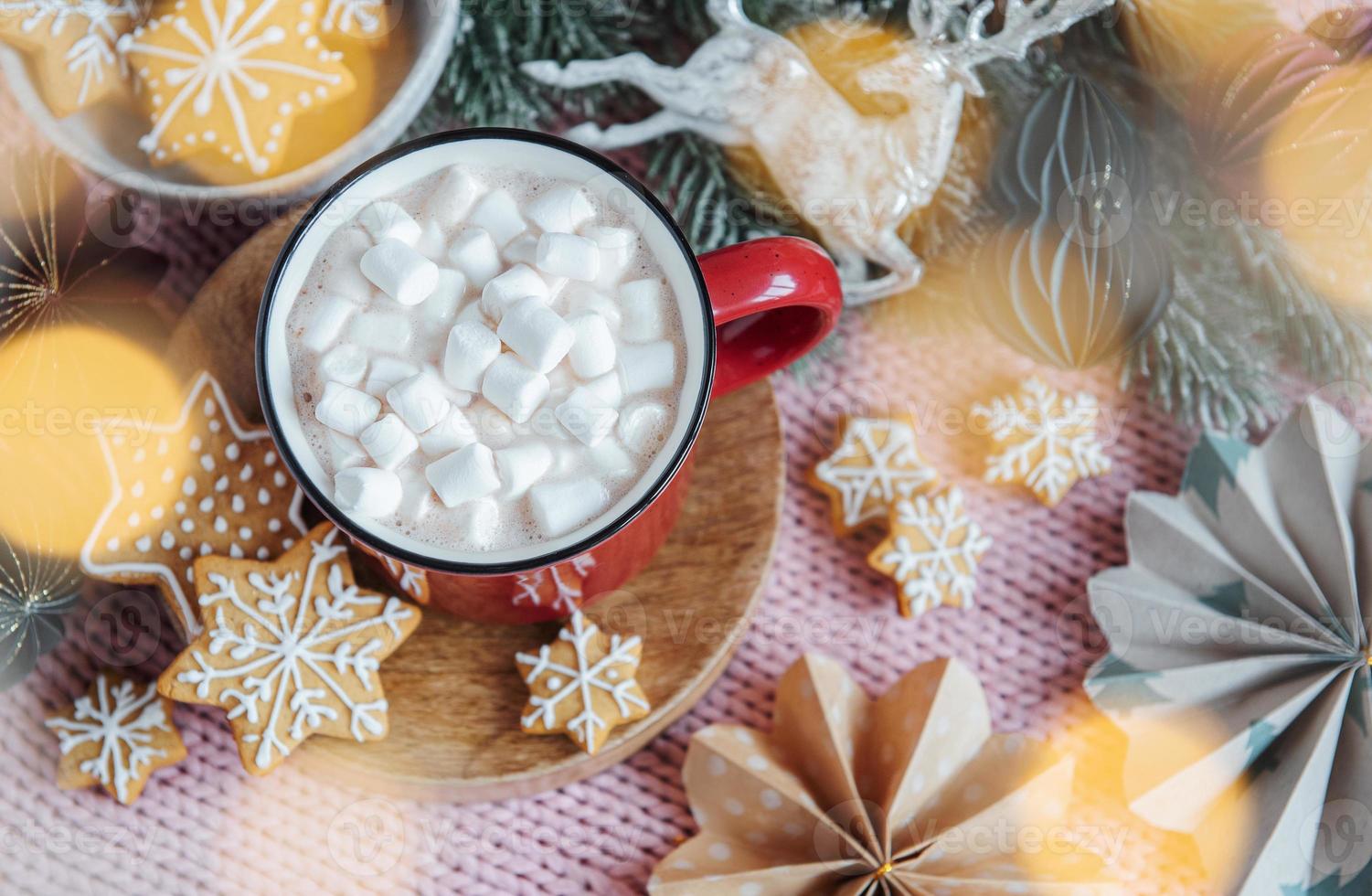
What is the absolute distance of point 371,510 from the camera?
71 cm

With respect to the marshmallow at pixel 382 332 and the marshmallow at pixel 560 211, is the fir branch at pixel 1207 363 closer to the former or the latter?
the marshmallow at pixel 560 211

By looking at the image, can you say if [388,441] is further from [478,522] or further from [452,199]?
[452,199]

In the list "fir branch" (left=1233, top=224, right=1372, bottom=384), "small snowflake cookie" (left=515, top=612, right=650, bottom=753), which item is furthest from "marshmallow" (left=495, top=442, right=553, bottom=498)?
"fir branch" (left=1233, top=224, right=1372, bottom=384)

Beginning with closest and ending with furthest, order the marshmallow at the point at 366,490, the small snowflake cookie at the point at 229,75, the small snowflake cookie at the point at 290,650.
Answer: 1. the marshmallow at the point at 366,490
2. the small snowflake cookie at the point at 290,650
3. the small snowflake cookie at the point at 229,75

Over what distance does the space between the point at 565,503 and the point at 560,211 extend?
0.21m

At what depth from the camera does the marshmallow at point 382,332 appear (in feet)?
2.45

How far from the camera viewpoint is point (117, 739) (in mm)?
951

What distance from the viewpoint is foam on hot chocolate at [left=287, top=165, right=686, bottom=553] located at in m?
0.72

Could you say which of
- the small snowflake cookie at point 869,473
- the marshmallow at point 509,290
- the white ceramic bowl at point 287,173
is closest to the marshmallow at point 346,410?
the marshmallow at point 509,290

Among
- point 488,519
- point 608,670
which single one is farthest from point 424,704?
point 488,519

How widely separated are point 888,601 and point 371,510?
54 cm

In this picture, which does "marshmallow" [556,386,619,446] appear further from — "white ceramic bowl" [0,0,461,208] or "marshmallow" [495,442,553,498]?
"white ceramic bowl" [0,0,461,208]

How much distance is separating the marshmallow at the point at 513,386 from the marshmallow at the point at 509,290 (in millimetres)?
36

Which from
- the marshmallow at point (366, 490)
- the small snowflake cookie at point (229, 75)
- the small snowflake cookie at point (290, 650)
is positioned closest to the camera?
the marshmallow at point (366, 490)
